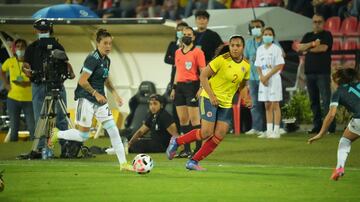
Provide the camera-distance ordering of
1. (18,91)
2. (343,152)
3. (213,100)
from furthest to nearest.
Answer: (18,91), (213,100), (343,152)

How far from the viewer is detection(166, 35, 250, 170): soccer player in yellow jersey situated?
13617 mm

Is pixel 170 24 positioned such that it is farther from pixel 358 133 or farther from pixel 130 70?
pixel 358 133

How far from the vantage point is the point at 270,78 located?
19297 millimetres

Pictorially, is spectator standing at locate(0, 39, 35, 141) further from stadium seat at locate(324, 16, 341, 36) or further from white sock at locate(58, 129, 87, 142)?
stadium seat at locate(324, 16, 341, 36)

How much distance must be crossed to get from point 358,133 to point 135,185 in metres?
3.07

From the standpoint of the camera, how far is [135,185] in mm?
11844

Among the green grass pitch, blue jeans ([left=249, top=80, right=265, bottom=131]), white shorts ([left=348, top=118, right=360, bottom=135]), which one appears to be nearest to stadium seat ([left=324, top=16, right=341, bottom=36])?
blue jeans ([left=249, top=80, right=265, bottom=131])

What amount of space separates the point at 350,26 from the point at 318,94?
376 cm

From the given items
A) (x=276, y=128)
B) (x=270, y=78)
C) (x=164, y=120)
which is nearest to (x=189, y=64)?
(x=164, y=120)

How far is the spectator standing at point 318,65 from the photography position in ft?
64.6

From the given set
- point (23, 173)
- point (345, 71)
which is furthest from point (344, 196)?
point (23, 173)

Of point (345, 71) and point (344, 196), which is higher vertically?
point (345, 71)

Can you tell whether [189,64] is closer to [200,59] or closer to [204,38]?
[200,59]

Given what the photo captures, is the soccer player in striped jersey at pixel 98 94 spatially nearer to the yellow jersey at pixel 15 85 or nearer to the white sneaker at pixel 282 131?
the yellow jersey at pixel 15 85
